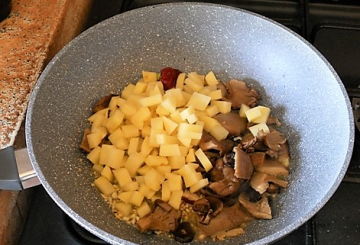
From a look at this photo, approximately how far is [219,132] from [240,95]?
0.11 meters

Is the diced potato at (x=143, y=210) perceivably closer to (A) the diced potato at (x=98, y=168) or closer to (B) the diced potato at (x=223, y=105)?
(A) the diced potato at (x=98, y=168)

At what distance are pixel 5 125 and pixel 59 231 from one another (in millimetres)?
209

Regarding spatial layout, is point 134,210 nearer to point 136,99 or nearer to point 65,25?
point 136,99

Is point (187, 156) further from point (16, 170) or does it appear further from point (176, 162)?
point (16, 170)

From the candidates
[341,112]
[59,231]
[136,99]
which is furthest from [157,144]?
[341,112]

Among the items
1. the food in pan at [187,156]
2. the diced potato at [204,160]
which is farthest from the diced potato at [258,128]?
the diced potato at [204,160]

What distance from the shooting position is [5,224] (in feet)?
2.75

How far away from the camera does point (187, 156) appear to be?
2.99 feet

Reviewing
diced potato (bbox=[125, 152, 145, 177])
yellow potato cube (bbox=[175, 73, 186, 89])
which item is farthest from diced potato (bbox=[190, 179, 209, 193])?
yellow potato cube (bbox=[175, 73, 186, 89])

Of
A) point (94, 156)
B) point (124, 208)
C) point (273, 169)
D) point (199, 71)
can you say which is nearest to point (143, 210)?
point (124, 208)

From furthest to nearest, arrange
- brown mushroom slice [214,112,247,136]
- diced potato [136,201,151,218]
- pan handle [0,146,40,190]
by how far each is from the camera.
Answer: brown mushroom slice [214,112,247,136], diced potato [136,201,151,218], pan handle [0,146,40,190]

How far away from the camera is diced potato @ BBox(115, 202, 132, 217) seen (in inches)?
33.6

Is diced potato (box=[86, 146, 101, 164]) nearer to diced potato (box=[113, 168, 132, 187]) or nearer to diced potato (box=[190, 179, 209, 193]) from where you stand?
diced potato (box=[113, 168, 132, 187])

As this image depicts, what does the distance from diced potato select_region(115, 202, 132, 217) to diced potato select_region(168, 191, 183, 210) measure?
0.23ft
